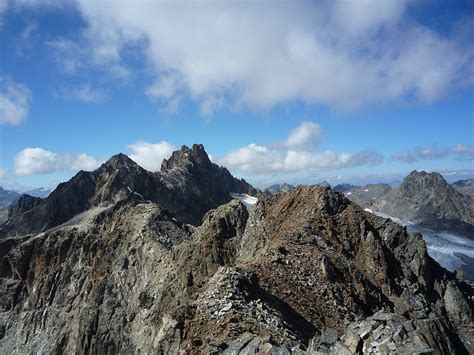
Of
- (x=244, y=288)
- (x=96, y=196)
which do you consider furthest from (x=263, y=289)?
(x=96, y=196)

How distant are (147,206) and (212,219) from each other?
3217cm

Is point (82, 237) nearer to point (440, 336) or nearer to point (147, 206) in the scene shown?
point (147, 206)

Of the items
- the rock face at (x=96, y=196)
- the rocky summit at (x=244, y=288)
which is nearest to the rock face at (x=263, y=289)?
the rocky summit at (x=244, y=288)

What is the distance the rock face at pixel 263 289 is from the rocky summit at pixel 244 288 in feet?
0.42

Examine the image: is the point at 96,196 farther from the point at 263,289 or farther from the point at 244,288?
the point at 244,288

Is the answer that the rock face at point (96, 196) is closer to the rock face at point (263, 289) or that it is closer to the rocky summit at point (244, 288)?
the rocky summit at point (244, 288)

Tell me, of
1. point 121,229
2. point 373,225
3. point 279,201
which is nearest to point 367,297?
point 373,225

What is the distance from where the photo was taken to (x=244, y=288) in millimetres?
28766

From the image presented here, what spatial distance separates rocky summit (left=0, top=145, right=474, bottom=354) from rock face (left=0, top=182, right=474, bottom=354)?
13cm

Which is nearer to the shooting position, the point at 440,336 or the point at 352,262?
the point at 440,336

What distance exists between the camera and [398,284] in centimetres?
3828

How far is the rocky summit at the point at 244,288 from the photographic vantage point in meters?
23.5

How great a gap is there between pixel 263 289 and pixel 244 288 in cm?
206

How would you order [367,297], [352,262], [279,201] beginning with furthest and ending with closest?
[279,201] < [352,262] < [367,297]
